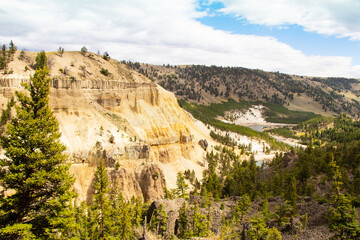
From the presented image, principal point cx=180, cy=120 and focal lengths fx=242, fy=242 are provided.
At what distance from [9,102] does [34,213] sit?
41.8 metres

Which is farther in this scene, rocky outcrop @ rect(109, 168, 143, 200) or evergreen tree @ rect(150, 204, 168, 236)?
rocky outcrop @ rect(109, 168, 143, 200)

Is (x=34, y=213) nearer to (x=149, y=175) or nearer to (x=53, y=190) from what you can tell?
(x=53, y=190)

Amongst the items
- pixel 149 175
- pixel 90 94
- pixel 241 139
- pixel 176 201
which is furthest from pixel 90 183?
pixel 241 139

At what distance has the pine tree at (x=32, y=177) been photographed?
1630 cm

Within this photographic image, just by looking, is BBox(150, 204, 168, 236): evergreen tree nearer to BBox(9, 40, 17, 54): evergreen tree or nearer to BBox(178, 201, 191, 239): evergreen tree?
BBox(178, 201, 191, 239): evergreen tree

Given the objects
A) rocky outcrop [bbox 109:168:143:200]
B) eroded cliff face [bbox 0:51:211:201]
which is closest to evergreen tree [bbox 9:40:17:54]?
eroded cliff face [bbox 0:51:211:201]

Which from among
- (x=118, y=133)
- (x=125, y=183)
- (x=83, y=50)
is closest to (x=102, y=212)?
(x=125, y=183)

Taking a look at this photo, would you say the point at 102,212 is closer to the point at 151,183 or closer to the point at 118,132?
the point at 151,183

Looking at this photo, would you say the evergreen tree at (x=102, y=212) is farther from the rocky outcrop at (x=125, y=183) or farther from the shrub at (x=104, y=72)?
the shrub at (x=104, y=72)

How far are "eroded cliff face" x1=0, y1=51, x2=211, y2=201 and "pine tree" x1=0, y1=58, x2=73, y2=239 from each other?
80.2 ft

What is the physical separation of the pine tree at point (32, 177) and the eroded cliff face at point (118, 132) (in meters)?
24.4

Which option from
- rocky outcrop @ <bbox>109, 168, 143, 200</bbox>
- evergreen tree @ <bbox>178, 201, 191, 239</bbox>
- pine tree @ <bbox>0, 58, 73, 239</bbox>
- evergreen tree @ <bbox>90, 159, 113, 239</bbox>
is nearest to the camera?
pine tree @ <bbox>0, 58, 73, 239</bbox>

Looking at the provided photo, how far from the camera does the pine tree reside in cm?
1630

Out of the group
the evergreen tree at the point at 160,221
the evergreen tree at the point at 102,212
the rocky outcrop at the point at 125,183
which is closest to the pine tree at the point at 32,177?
the evergreen tree at the point at 102,212
